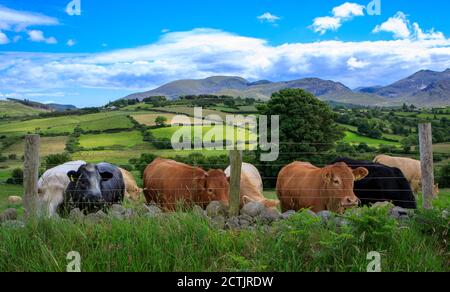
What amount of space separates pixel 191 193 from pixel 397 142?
53.7 metres

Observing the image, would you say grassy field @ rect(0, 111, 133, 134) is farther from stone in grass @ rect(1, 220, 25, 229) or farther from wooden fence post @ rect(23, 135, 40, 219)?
→ stone in grass @ rect(1, 220, 25, 229)

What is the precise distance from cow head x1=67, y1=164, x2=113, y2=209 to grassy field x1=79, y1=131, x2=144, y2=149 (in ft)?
126

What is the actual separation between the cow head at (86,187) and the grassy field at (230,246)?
163 inches

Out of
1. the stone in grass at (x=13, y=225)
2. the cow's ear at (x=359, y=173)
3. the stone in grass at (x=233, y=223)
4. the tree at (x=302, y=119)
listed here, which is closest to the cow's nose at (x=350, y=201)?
the cow's ear at (x=359, y=173)

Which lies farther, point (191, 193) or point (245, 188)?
point (245, 188)

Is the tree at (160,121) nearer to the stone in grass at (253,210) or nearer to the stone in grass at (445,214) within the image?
the stone in grass at (253,210)

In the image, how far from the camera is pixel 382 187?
14.3 m

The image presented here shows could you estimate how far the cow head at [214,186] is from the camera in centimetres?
1161

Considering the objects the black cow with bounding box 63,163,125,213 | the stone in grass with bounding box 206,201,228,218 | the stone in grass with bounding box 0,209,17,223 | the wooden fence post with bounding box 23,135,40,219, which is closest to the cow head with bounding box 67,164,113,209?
the black cow with bounding box 63,163,125,213

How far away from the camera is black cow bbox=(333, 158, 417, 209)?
46.0 ft
